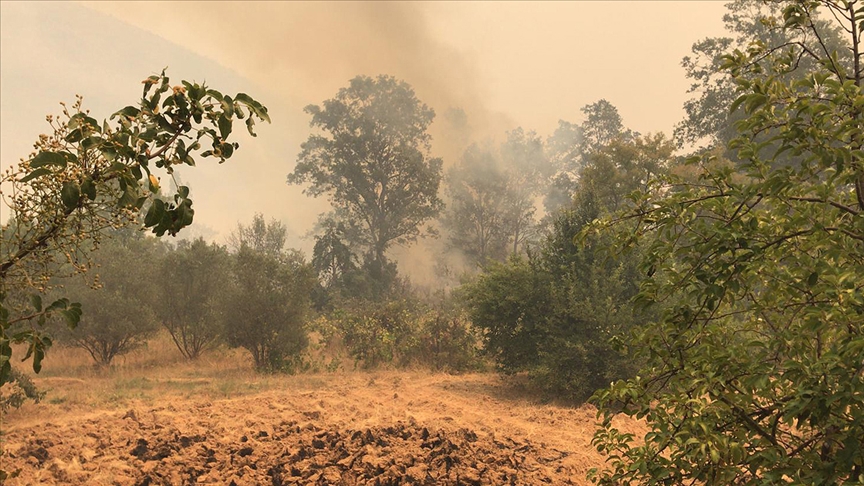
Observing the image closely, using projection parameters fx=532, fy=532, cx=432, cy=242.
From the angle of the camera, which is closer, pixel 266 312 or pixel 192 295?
pixel 266 312

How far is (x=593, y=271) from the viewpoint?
12477 mm

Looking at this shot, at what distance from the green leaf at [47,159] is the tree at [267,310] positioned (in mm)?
15089

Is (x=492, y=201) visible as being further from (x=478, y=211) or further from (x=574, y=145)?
(x=574, y=145)

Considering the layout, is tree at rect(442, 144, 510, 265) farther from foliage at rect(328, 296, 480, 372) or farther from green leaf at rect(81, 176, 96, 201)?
green leaf at rect(81, 176, 96, 201)

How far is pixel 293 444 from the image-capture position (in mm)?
7348

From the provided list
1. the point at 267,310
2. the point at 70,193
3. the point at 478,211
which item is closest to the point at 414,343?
the point at 267,310

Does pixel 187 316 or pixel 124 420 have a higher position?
pixel 187 316

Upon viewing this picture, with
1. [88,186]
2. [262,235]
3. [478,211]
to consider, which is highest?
[478,211]

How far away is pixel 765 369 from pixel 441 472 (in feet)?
15.2

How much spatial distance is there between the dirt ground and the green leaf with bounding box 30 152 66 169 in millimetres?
5381

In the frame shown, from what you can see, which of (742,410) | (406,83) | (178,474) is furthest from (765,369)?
(406,83)

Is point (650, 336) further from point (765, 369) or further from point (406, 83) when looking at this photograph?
point (406, 83)

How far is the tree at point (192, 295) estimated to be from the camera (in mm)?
17641

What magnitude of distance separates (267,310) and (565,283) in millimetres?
9211
